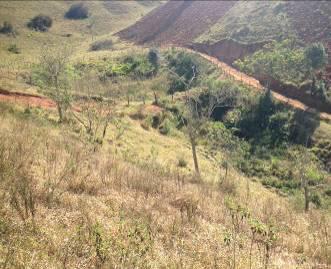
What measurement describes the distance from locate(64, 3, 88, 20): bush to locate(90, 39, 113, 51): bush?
618 inches

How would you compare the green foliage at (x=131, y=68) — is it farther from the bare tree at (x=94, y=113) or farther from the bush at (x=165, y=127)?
the bush at (x=165, y=127)

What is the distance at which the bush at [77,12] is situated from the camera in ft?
242

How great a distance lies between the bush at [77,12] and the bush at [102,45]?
15.7 meters

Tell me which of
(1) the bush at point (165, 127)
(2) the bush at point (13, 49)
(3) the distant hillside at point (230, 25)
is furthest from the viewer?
(2) the bush at point (13, 49)

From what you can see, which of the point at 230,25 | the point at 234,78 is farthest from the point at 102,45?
the point at 234,78

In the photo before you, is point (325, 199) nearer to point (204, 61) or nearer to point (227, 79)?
point (227, 79)

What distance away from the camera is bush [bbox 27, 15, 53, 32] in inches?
2547

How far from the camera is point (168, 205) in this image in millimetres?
7250

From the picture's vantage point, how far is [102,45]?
5950 centimetres

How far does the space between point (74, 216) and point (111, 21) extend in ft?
235

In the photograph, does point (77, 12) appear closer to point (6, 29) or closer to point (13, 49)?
point (6, 29)

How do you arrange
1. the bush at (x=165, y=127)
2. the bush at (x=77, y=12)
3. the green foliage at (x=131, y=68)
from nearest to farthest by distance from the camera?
the bush at (x=165, y=127)
the green foliage at (x=131, y=68)
the bush at (x=77, y=12)

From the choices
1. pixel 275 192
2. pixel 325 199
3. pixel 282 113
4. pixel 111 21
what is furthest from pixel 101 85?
pixel 111 21

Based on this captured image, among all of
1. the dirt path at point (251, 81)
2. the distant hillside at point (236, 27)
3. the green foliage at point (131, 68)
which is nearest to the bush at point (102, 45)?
the distant hillside at point (236, 27)
